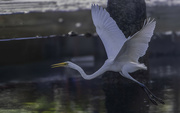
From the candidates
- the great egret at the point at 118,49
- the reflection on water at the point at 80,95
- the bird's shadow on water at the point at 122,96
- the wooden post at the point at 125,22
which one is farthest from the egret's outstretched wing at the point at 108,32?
the wooden post at the point at 125,22

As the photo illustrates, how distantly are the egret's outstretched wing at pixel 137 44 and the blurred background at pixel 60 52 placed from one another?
3.60 ft

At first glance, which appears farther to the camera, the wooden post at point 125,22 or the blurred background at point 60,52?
the wooden post at point 125,22

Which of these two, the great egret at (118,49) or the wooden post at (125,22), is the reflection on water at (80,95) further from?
the great egret at (118,49)

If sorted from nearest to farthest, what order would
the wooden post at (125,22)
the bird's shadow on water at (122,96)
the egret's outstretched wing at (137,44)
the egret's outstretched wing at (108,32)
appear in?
the egret's outstretched wing at (137,44) < the bird's shadow on water at (122,96) < the egret's outstretched wing at (108,32) < the wooden post at (125,22)

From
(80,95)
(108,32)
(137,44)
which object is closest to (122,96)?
(80,95)

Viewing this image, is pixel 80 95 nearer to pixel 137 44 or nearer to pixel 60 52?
pixel 137 44

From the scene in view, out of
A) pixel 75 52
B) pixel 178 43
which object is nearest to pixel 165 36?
pixel 178 43

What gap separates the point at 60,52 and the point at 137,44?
9.92 m

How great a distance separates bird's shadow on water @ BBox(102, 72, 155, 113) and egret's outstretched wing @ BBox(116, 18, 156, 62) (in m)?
0.95

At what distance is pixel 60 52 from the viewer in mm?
17891

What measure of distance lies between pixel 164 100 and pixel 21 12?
9586 millimetres

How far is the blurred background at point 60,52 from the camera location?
33.2 ft

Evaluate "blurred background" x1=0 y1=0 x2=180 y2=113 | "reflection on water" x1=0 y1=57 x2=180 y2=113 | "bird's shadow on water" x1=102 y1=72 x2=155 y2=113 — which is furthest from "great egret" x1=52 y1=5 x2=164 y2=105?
"blurred background" x1=0 y1=0 x2=180 y2=113

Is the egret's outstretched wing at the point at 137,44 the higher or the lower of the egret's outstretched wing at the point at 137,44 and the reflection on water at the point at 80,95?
the higher
